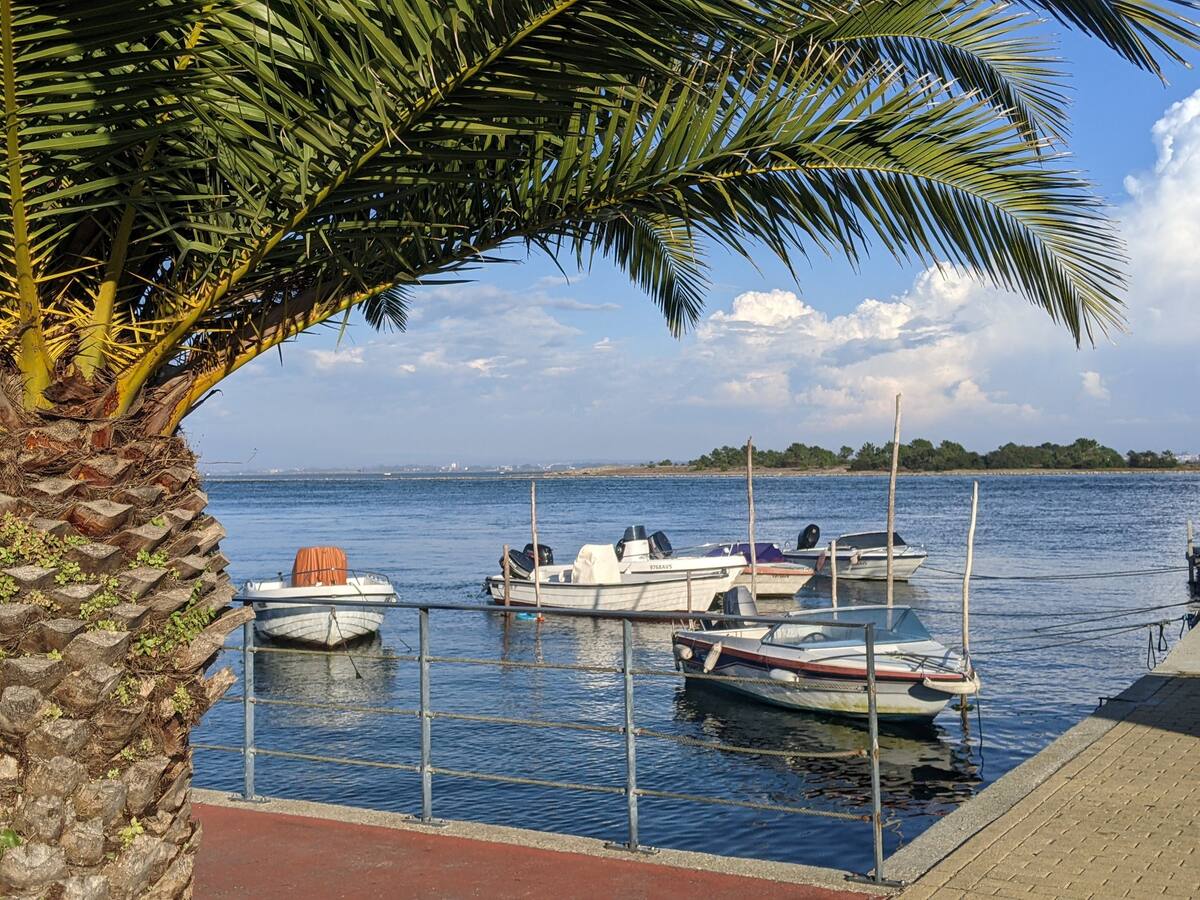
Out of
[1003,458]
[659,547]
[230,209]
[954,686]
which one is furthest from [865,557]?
[1003,458]

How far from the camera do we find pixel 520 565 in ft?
93.9

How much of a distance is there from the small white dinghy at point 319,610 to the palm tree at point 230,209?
2020cm

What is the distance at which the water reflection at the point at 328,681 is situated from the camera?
17516mm

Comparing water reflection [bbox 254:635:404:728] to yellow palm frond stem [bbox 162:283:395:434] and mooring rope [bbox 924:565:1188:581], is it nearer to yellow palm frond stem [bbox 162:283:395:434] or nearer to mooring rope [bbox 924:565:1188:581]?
mooring rope [bbox 924:565:1188:581]

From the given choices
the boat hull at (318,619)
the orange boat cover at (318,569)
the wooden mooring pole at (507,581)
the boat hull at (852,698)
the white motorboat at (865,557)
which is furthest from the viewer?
the white motorboat at (865,557)

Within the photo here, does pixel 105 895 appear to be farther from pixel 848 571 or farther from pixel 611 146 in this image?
pixel 848 571

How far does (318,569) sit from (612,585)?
22.6 ft

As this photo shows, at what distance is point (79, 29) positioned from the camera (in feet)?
8.36

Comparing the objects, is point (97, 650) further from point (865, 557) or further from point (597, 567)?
point (865, 557)

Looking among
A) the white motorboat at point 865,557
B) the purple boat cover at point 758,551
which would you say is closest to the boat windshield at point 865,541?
the white motorboat at point 865,557

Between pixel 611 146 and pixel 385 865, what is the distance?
352cm

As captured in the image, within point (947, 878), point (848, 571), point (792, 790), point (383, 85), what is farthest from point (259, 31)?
point (848, 571)

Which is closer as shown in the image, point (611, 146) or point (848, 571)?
point (611, 146)

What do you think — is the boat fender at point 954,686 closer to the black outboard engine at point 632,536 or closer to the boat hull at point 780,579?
the black outboard engine at point 632,536
